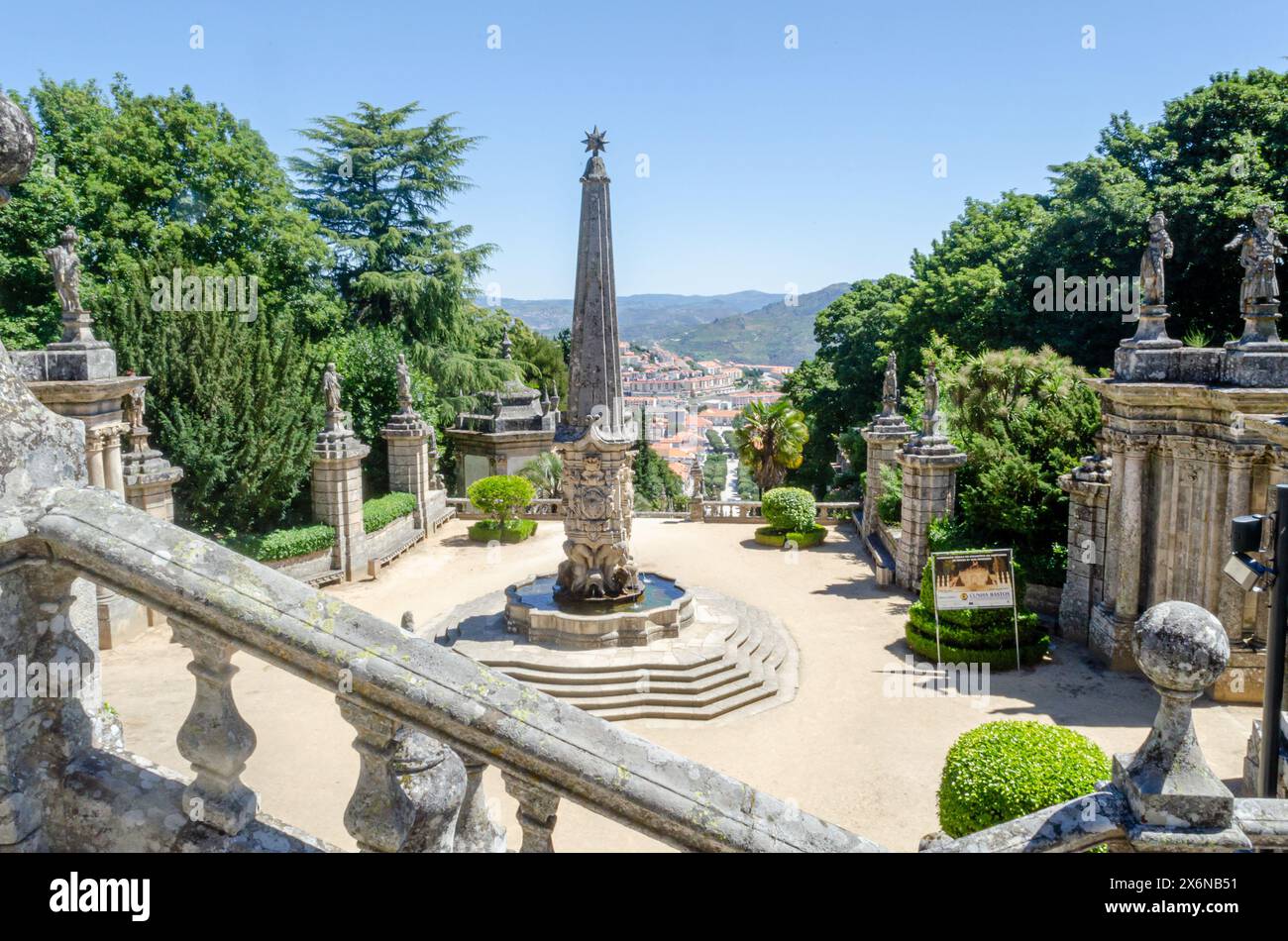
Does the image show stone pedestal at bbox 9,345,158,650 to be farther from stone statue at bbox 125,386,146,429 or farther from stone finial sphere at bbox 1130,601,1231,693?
stone finial sphere at bbox 1130,601,1231,693

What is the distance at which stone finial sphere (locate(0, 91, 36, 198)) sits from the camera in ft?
10.7

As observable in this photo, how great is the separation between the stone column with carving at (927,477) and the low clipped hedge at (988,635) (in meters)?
4.67

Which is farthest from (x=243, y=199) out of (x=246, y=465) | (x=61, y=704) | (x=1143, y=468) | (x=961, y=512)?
(x=61, y=704)

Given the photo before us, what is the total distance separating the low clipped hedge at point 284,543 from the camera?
23188 mm

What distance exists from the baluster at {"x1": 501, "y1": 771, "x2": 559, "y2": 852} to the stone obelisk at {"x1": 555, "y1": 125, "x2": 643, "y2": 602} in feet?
50.6

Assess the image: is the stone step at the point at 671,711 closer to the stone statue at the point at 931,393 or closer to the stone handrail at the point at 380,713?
the stone statue at the point at 931,393

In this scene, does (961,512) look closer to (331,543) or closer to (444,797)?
(331,543)

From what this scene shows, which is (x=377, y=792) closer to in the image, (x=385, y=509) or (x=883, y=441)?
(x=385, y=509)

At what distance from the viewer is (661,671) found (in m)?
16.9

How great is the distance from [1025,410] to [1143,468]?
634cm

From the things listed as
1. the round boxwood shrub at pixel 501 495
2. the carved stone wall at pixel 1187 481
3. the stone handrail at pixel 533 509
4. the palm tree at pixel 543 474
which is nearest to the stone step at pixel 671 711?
the carved stone wall at pixel 1187 481

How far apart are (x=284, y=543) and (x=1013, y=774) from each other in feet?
62.6

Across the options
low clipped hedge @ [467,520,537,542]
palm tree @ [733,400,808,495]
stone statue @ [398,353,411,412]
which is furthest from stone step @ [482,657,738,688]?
palm tree @ [733,400,808,495]
